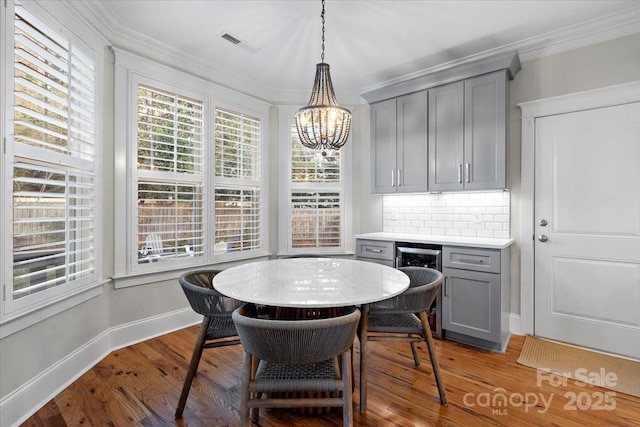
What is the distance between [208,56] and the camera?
321 centimetres

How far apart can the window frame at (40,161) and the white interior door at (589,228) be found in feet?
12.5

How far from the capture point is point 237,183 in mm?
3678

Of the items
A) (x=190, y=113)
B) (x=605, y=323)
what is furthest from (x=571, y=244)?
(x=190, y=113)

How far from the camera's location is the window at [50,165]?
1.84m

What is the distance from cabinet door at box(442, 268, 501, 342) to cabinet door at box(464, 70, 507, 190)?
852 millimetres

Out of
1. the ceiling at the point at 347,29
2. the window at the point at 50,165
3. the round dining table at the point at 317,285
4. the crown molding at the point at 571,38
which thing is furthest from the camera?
the crown molding at the point at 571,38

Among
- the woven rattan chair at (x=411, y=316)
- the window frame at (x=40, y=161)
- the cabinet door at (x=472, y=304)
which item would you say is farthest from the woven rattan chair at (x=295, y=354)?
the cabinet door at (x=472, y=304)

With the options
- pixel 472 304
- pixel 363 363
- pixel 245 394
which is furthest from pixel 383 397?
pixel 472 304

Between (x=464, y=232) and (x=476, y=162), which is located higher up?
(x=476, y=162)

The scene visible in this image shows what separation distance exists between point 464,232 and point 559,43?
1.90 metres

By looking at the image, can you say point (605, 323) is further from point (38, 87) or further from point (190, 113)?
point (38, 87)

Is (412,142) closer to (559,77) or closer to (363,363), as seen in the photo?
(559,77)

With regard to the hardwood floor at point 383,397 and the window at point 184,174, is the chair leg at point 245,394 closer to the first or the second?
the hardwood floor at point 383,397

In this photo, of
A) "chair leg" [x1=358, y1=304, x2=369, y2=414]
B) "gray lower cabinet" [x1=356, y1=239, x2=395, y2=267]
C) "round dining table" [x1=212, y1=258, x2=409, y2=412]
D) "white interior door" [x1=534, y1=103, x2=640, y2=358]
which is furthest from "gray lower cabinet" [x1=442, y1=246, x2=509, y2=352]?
"chair leg" [x1=358, y1=304, x2=369, y2=414]
